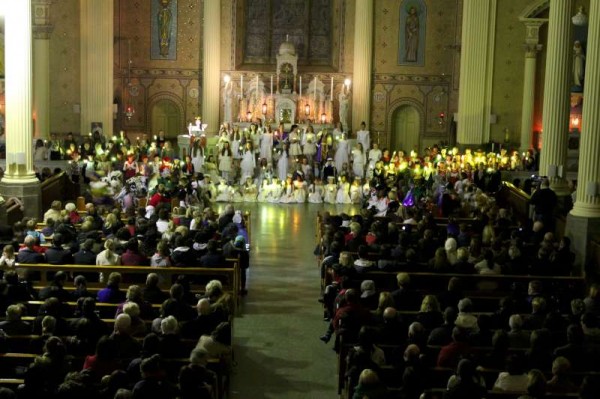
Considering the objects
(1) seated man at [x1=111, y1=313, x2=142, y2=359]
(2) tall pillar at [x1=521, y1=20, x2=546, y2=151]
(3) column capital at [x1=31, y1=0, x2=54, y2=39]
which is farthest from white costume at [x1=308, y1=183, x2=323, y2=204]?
(1) seated man at [x1=111, y1=313, x2=142, y2=359]

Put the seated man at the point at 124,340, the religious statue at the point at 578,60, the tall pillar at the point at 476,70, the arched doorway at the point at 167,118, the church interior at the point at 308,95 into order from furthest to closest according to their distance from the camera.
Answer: the arched doorway at the point at 167,118 < the tall pillar at the point at 476,70 < the religious statue at the point at 578,60 < the church interior at the point at 308,95 < the seated man at the point at 124,340

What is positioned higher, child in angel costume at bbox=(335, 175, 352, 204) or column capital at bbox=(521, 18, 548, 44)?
column capital at bbox=(521, 18, 548, 44)

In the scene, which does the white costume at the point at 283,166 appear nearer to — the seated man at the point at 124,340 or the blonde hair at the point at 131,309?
the blonde hair at the point at 131,309

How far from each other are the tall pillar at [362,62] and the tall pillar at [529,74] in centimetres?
678

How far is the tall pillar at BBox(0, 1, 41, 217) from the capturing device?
816 inches

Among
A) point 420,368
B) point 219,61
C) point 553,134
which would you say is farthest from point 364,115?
point 420,368

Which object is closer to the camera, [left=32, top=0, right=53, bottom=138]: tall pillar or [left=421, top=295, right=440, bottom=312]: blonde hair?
[left=421, top=295, right=440, bottom=312]: blonde hair

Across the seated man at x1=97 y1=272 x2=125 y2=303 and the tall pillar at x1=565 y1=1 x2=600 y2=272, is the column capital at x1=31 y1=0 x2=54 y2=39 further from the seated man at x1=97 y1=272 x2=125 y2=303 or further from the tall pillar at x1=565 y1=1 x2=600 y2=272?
the seated man at x1=97 y1=272 x2=125 y2=303

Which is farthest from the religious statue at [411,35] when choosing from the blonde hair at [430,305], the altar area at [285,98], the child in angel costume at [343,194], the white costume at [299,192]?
the blonde hair at [430,305]

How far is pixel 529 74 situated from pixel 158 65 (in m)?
14.1

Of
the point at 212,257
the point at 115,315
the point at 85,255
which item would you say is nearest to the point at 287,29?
the point at 212,257

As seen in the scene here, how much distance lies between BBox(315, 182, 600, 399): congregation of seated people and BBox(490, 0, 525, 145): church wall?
594 inches

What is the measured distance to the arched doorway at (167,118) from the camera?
38.6 m

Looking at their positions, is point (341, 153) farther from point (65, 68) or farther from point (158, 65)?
point (65, 68)
